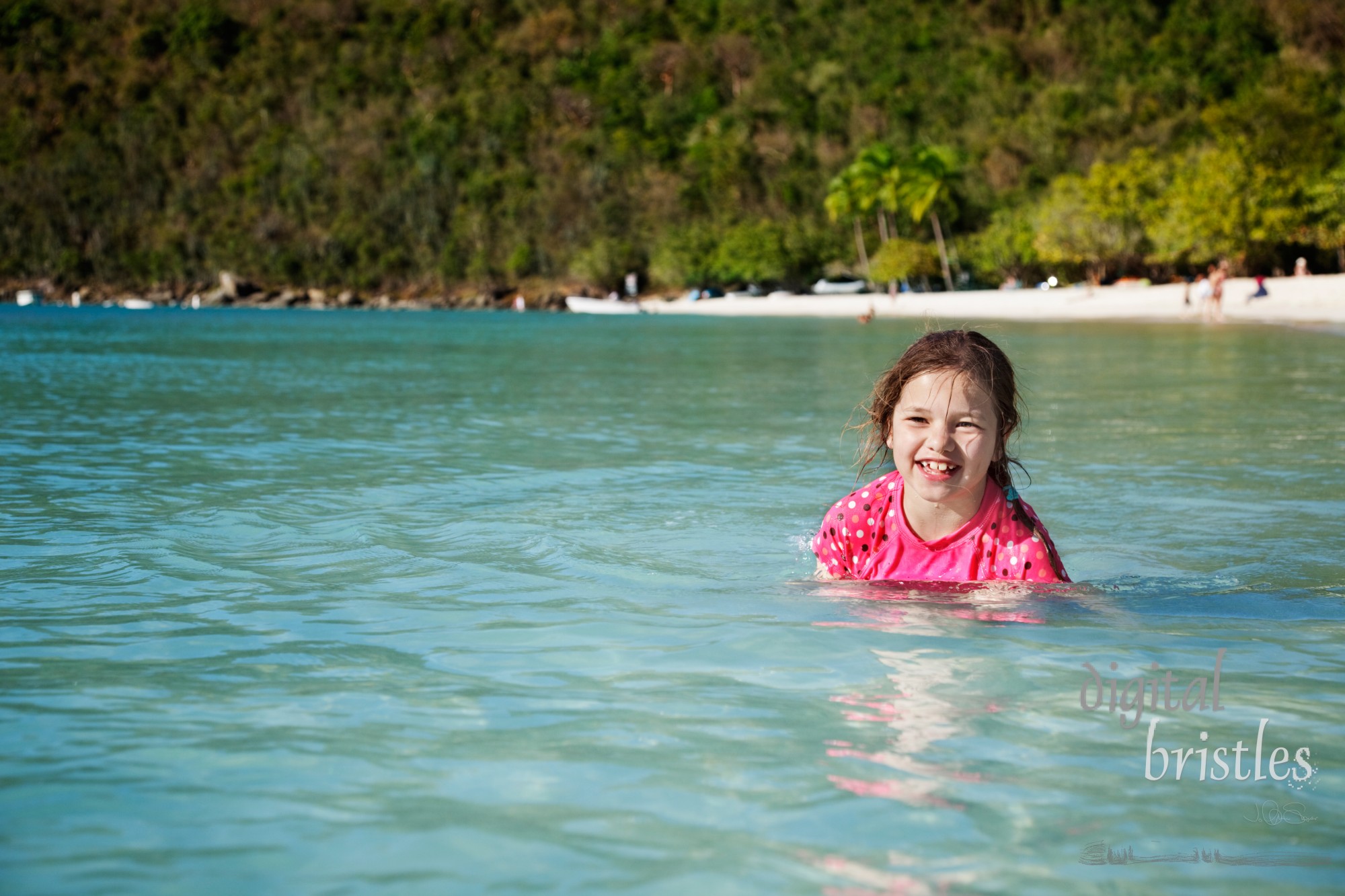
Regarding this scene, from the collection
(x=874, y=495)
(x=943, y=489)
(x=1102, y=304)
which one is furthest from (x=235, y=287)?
(x=943, y=489)

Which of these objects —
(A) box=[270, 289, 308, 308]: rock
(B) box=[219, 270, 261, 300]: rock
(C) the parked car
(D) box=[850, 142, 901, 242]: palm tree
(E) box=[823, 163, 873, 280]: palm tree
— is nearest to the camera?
(D) box=[850, 142, 901, 242]: palm tree

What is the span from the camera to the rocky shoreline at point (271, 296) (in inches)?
4247

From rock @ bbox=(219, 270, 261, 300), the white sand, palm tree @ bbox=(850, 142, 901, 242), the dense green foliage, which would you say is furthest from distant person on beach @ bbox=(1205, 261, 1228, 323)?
rock @ bbox=(219, 270, 261, 300)

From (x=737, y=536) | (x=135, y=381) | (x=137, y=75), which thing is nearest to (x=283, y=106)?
(x=137, y=75)

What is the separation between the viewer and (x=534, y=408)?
14.1 metres

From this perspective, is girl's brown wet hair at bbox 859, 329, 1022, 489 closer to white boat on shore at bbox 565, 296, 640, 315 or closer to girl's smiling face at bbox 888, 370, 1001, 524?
girl's smiling face at bbox 888, 370, 1001, 524

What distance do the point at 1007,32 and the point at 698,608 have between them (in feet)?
376

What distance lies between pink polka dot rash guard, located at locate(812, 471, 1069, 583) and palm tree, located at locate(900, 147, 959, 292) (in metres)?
71.6

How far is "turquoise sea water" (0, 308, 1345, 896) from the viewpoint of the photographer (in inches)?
98.9

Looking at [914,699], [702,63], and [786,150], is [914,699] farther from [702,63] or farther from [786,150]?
[702,63]

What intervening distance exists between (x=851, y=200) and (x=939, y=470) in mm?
81434

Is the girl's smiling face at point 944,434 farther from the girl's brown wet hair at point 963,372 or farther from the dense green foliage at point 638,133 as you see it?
the dense green foliage at point 638,133
